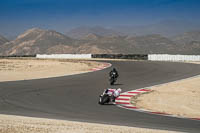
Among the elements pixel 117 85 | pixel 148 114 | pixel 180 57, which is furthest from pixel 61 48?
pixel 148 114

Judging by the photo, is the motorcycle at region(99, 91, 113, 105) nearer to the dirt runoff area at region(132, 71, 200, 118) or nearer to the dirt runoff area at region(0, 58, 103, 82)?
the dirt runoff area at region(132, 71, 200, 118)

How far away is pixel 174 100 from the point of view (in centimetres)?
1463

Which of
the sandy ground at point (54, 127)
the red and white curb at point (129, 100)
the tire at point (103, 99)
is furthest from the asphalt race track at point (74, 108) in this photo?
the sandy ground at point (54, 127)

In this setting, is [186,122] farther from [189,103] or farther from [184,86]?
[184,86]

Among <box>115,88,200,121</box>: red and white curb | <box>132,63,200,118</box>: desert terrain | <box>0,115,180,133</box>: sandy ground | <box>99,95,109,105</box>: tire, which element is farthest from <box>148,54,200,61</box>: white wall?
<box>0,115,180,133</box>: sandy ground

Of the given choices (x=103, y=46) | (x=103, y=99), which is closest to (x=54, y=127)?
(x=103, y=99)

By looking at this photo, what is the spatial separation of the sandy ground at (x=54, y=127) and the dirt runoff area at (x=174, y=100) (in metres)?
3.48

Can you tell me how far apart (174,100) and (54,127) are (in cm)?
726

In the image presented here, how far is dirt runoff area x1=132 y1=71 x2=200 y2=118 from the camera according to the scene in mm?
12241

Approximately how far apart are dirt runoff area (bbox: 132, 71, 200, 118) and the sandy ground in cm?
348

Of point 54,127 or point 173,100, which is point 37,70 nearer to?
point 173,100

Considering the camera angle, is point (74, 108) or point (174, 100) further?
point (174, 100)

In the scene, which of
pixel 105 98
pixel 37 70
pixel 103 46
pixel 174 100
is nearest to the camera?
pixel 105 98

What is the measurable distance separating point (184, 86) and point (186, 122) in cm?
944
